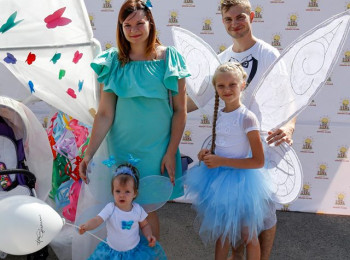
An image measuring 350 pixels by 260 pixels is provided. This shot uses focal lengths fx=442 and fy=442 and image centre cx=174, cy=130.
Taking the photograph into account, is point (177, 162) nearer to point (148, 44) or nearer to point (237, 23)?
point (148, 44)

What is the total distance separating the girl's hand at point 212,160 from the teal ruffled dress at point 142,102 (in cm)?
27

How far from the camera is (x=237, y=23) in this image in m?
2.56

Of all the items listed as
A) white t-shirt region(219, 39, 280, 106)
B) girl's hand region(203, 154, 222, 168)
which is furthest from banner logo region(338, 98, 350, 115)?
girl's hand region(203, 154, 222, 168)

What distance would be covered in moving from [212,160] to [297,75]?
0.65 m

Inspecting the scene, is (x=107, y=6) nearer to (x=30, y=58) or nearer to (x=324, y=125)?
(x=30, y=58)

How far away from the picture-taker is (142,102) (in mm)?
2473

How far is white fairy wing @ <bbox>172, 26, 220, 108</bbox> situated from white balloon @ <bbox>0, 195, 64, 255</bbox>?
1097 millimetres

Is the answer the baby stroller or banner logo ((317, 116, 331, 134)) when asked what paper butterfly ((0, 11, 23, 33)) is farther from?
banner logo ((317, 116, 331, 134))

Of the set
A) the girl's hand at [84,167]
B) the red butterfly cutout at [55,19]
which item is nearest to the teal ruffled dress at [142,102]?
the girl's hand at [84,167]

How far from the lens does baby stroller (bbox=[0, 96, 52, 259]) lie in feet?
9.93

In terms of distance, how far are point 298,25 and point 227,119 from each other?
1738 mm

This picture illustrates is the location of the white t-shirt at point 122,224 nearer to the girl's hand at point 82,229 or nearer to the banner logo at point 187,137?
the girl's hand at point 82,229

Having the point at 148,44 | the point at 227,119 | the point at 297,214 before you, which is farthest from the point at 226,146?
the point at 297,214

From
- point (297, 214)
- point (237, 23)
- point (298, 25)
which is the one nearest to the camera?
point (237, 23)
